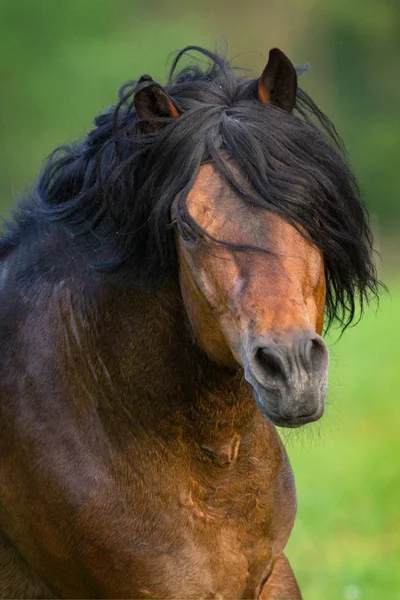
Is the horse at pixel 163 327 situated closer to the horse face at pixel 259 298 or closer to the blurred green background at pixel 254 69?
the horse face at pixel 259 298

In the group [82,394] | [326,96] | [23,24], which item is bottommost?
[326,96]

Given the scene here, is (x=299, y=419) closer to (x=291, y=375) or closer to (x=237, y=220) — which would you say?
(x=291, y=375)

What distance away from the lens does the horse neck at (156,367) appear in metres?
4.11

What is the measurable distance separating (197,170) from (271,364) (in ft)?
2.52

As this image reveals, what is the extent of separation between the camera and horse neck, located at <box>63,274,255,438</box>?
4.11 m

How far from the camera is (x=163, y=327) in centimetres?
411

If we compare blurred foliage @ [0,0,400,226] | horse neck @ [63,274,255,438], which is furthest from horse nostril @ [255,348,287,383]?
blurred foliage @ [0,0,400,226]

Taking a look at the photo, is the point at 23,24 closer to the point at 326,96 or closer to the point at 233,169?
the point at 326,96

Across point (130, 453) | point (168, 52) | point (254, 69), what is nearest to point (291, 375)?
point (130, 453)

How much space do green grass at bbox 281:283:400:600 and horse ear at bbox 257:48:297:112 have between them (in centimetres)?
111

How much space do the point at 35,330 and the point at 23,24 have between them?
83.6 feet

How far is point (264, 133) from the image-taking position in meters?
3.83

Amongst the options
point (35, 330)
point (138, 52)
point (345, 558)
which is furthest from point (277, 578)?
point (138, 52)

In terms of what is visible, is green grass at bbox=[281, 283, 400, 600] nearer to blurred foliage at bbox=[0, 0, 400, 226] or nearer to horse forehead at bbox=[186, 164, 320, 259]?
horse forehead at bbox=[186, 164, 320, 259]
